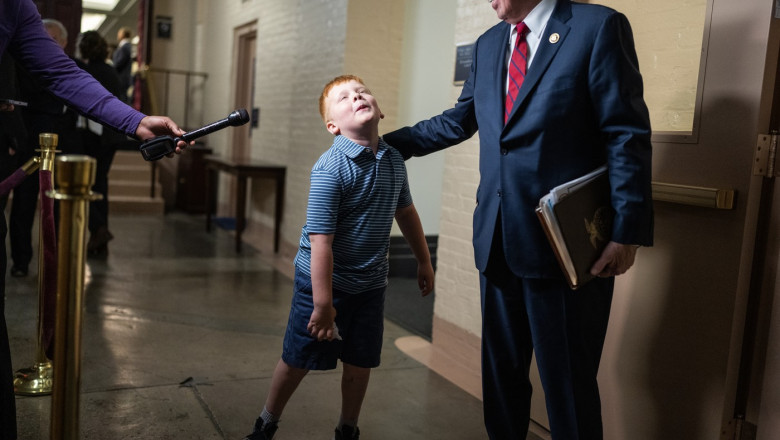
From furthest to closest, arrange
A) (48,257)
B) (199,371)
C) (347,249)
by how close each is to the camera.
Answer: (199,371) < (48,257) < (347,249)

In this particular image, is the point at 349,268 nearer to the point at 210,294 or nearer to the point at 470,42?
the point at 470,42

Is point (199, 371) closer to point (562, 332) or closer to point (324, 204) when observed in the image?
point (324, 204)

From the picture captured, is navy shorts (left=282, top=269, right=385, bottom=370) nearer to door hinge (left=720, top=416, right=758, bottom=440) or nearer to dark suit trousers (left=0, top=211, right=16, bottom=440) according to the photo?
dark suit trousers (left=0, top=211, right=16, bottom=440)

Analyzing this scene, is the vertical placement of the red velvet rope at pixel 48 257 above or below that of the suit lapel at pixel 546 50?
below

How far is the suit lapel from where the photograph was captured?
1.74 m

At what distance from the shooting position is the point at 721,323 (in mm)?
1980

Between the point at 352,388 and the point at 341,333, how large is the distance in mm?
206

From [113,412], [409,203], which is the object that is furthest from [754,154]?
[113,412]

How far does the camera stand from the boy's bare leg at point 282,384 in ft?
6.98

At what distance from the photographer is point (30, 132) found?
4.24 m

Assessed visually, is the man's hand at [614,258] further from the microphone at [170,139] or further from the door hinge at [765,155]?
the microphone at [170,139]

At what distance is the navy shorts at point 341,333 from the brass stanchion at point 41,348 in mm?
1123

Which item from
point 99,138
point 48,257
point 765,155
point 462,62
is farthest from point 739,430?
point 99,138

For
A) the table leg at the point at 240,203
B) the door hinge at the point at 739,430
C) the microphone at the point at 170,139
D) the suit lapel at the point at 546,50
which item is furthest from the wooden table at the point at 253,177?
the door hinge at the point at 739,430
